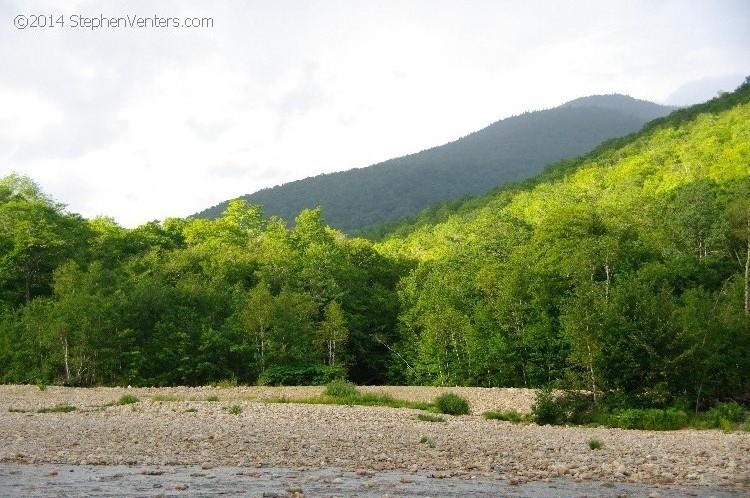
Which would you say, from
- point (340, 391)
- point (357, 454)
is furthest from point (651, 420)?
point (357, 454)

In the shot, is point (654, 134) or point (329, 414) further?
point (654, 134)

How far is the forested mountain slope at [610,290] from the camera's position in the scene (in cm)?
2875

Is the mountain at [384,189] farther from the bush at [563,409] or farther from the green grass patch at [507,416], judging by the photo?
the bush at [563,409]

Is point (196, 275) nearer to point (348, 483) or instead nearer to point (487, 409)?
point (487, 409)

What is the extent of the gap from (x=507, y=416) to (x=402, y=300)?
33274 mm

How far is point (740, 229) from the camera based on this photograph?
55.4 meters

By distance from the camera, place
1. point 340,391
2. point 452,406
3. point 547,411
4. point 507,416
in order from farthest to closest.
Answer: point 340,391, point 452,406, point 507,416, point 547,411

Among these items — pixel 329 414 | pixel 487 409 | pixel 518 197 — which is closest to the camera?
pixel 329 414

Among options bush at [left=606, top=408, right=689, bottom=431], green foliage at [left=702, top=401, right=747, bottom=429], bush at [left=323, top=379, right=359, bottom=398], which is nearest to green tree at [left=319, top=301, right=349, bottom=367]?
bush at [left=323, top=379, right=359, bottom=398]

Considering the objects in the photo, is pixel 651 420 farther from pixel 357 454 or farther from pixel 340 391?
pixel 357 454

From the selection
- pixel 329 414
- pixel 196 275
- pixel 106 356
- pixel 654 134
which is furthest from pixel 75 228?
pixel 654 134

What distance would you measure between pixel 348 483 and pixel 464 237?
214 ft

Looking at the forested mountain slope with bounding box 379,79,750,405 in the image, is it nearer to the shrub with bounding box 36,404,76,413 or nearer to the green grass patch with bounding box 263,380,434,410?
the green grass patch with bounding box 263,380,434,410

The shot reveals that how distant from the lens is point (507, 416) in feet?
92.8
